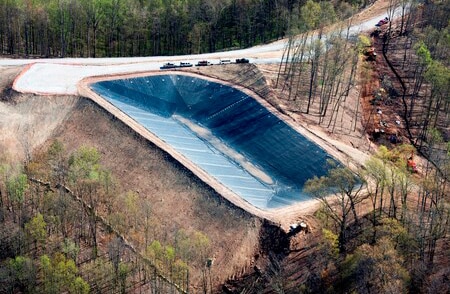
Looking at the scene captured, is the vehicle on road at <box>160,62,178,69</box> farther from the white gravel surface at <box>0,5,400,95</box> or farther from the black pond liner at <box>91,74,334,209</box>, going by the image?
the black pond liner at <box>91,74,334,209</box>

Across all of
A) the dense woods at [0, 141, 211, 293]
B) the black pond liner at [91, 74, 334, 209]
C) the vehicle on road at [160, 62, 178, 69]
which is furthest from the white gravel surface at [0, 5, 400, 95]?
the dense woods at [0, 141, 211, 293]

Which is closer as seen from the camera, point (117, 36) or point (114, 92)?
point (114, 92)

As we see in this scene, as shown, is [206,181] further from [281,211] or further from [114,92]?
[114,92]

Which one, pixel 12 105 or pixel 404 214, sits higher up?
pixel 12 105

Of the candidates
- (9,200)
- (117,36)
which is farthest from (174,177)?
(117,36)

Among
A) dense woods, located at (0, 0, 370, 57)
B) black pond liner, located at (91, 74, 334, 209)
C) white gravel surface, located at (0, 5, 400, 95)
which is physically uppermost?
dense woods, located at (0, 0, 370, 57)

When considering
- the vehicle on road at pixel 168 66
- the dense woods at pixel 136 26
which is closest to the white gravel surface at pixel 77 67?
the vehicle on road at pixel 168 66
